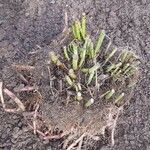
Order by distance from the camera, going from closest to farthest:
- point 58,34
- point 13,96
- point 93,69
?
point 93,69 → point 13,96 → point 58,34

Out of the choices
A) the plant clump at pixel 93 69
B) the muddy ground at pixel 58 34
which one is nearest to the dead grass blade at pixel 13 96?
the muddy ground at pixel 58 34

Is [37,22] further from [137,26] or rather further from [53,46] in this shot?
[137,26]

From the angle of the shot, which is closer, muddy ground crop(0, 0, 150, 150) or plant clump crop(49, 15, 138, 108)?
plant clump crop(49, 15, 138, 108)

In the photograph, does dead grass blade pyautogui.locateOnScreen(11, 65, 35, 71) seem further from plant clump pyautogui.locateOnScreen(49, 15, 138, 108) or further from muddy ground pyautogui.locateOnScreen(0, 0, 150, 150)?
plant clump pyautogui.locateOnScreen(49, 15, 138, 108)

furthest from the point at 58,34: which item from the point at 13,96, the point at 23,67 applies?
the point at 13,96

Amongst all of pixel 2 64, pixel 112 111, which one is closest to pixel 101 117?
pixel 112 111

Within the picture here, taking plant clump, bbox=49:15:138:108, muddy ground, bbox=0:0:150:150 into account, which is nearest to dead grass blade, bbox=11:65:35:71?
muddy ground, bbox=0:0:150:150

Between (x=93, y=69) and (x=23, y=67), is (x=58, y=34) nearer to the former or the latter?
(x=23, y=67)

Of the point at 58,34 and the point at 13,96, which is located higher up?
the point at 58,34

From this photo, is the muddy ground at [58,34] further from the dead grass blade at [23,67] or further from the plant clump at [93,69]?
the plant clump at [93,69]

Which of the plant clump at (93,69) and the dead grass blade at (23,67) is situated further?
Result: the dead grass blade at (23,67)
